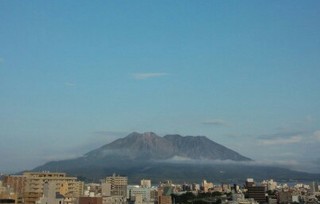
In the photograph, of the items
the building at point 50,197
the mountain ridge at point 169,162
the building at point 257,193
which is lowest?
the building at point 257,193

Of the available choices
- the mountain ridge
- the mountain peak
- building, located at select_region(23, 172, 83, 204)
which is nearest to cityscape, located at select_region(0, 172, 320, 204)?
building, located at select_region(23, 172, 83, 204)

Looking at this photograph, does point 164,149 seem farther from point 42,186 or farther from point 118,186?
point 42,186

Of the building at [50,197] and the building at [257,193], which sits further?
the building at [257,193]

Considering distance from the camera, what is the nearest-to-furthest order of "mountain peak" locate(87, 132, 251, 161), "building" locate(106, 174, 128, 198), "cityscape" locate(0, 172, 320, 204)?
"cityscape" locate(0, 172, 320, 204)
"building" locate(106, 174, 128, 198)
"mountain peak" locate(87, 132, 251, 161)

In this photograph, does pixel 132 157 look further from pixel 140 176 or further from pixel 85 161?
pixel 140 176

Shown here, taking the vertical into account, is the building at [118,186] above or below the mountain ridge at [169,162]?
below

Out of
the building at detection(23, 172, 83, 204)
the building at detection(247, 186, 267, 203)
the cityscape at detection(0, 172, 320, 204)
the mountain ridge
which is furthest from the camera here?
the mountain ridge

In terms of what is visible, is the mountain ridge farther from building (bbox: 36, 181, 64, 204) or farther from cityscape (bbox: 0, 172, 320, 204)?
building (bbox: 36, 181, 64, 204)

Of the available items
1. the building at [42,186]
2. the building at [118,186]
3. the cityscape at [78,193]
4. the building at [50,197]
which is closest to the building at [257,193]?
the cityscape at [78,193]

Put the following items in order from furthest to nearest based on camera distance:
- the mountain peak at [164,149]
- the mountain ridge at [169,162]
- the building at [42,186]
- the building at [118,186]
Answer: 1. the mountain peak at [164,149]
2. the mountain ridge at [169,162]
3. the building at [118,186]
4. the building at [42,186]

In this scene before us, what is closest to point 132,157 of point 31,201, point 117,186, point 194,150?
point 194,150

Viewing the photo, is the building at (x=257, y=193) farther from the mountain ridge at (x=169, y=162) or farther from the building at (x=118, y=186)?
the mountain ridge at (x=169, y=162)
